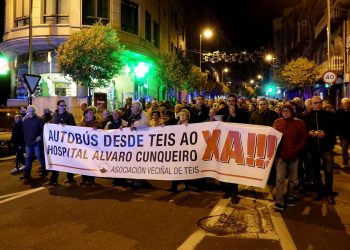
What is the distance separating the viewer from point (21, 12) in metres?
26.9

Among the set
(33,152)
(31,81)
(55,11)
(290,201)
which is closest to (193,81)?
(55,11)

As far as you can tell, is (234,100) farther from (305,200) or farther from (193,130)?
(305,200)

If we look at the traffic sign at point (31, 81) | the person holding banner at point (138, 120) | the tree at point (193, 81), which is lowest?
the person holding banner at point (138, 120)

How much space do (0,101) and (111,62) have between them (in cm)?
1526

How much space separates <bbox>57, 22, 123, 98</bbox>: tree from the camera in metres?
22.0

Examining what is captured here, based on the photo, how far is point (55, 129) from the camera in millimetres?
9789

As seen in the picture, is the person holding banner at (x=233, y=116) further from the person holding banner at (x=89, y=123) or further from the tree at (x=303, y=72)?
the tree at (x=303, y=72)

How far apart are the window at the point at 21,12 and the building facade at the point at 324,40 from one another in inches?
718

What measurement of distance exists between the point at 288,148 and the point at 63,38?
20754 mm

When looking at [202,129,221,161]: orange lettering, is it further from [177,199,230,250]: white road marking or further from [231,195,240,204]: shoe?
[177,199,230,250]: white road marking

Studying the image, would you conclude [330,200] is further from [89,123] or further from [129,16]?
[129,16]

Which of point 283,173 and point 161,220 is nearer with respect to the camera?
point 161,220

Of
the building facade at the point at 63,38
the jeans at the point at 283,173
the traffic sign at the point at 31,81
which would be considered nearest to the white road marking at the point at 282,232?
the jeans at the point at 283,173

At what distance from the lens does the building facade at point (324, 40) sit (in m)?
30.1
